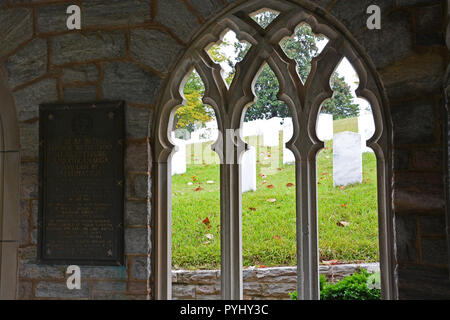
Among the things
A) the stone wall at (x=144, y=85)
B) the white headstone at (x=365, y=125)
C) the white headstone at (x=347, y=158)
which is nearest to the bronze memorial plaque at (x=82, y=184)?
the stone wall at (x=144, y=85)

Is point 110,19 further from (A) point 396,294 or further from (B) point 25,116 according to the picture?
(A) point 396,294

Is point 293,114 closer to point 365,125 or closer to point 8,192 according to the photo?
point 8,192

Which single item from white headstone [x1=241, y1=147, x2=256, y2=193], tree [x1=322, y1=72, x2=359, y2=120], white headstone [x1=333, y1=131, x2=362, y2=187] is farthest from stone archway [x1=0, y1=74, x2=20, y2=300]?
tree [x1=322, y1=72, x2=359, y2=120]

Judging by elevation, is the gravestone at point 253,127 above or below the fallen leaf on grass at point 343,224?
above

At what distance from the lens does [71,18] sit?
2.56 meters

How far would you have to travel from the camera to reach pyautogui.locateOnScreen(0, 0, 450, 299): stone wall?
6.63 feet

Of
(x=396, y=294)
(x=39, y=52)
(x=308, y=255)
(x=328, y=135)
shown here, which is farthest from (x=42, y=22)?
(x=328, y=135)

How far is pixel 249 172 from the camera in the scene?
5.01m

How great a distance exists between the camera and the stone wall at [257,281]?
424cm

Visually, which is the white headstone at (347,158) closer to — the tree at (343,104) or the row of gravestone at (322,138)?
the row of gravestone at (322,138)

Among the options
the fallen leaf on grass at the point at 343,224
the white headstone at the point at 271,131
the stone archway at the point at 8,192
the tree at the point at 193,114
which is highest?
the tree at the point at 193,114

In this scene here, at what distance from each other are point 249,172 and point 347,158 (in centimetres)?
120

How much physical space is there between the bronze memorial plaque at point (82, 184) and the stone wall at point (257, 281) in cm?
218

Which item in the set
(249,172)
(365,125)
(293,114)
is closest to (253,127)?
(249,172)
